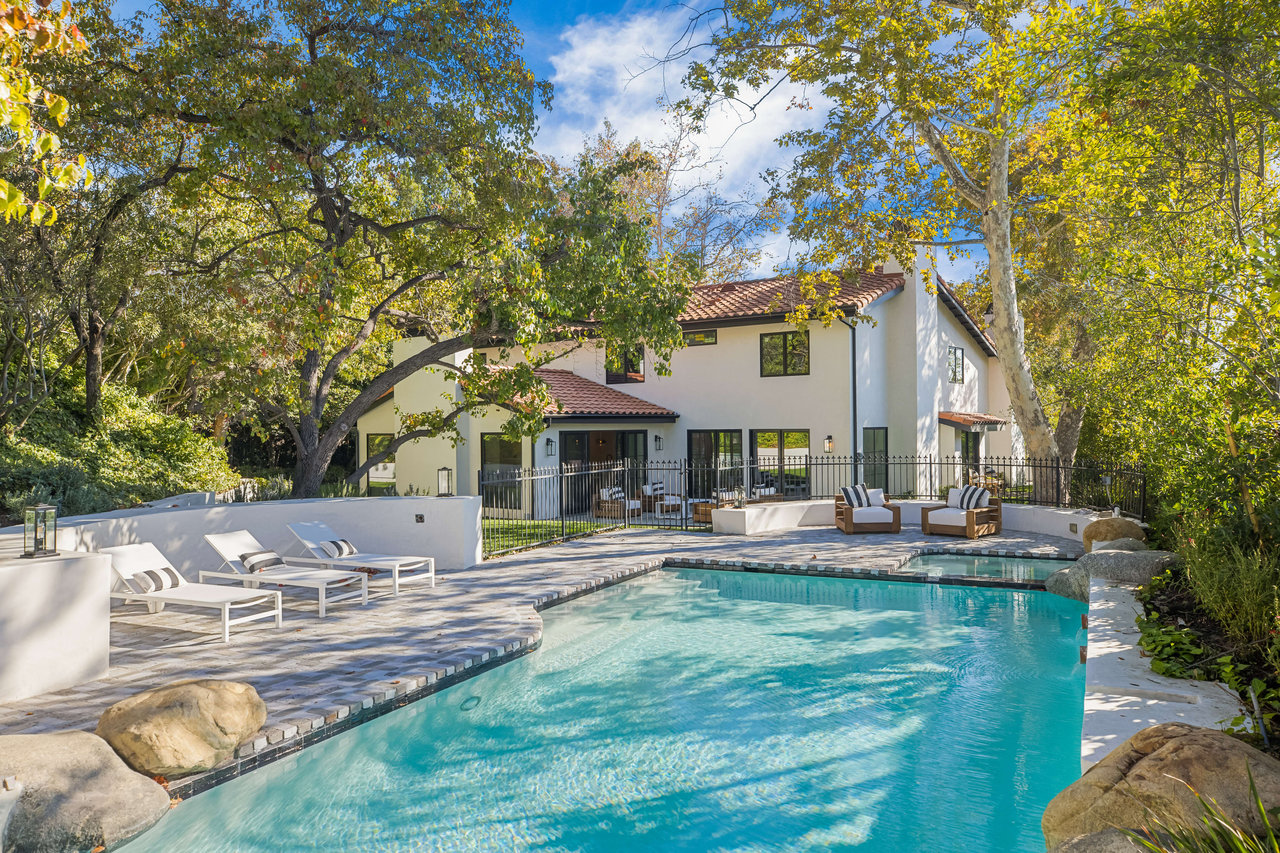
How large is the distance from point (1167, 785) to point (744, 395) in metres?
19.1

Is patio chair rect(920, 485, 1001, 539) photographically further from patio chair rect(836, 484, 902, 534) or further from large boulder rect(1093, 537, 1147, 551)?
large boulder rect(1093, 537, 1147, 551)

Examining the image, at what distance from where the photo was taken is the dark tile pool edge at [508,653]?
565cm

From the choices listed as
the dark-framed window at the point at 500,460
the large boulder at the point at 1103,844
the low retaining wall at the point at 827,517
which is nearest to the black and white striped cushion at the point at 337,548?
the low retaining wall at the point at 827,517

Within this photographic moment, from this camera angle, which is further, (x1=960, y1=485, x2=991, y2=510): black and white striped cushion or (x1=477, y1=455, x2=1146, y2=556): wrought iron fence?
(x1=477, y1=455, x2=1146, y2=556): wrought iron fence

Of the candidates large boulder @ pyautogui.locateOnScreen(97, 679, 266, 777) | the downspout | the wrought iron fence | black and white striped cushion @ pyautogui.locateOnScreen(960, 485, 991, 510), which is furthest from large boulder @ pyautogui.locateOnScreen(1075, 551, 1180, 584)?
the downspout

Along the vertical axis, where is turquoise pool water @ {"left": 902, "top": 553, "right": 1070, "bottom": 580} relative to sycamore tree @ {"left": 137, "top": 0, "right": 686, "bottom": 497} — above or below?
below

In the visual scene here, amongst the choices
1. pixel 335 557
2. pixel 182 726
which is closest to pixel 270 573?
pixel 335 557

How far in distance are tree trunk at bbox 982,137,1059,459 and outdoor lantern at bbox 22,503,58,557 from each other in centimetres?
1712

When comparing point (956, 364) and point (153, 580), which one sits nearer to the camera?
point (153, 580)

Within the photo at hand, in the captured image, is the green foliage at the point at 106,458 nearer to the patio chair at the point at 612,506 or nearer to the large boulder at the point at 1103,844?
the patio chair at the point at 612,506

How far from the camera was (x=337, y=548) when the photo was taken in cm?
1116

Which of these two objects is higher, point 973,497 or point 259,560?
point 973,497

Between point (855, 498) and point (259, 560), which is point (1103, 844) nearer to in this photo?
point (259, 560)

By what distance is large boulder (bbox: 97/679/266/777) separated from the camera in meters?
5.33
